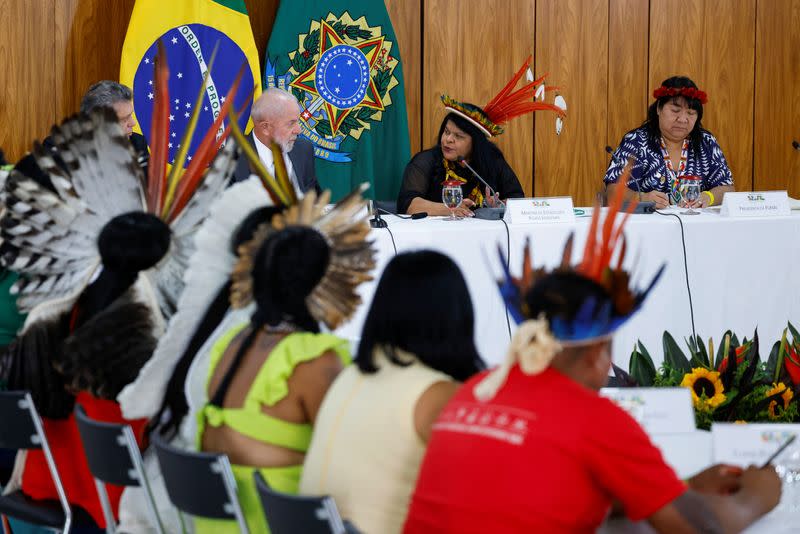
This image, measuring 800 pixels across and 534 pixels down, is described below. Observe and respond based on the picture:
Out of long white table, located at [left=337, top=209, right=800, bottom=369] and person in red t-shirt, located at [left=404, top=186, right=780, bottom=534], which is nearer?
person in red t-shirt, located at [left=404, top=186, right=780, bottom=534]

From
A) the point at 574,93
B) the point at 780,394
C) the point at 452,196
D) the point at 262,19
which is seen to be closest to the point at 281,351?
the point at 780,394

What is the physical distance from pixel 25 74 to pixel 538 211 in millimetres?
2618

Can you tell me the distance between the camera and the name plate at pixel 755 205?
3.98 meters

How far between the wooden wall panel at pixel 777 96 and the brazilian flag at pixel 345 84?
7.87 feet

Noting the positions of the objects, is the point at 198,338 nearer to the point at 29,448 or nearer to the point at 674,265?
the point at 29,448

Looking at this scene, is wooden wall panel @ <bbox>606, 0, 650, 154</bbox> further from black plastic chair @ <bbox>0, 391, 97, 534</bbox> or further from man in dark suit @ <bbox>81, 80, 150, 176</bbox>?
black plastic chair @ <bbox>0, 391, 97, 534</bbox>

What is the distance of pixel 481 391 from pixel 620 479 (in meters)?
0.22

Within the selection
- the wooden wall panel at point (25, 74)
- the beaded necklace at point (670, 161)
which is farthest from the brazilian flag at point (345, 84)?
the beaded necklace at point (670, 161)

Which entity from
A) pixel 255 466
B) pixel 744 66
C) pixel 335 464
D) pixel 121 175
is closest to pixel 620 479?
pixel 335 464

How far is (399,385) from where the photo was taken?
159 centimetres

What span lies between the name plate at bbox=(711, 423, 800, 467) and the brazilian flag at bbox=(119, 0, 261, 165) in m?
3.88

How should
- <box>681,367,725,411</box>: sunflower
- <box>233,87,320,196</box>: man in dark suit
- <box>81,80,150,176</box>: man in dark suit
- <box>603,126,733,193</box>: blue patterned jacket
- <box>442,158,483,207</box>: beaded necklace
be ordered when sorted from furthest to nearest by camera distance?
→ <box>603,126,733,193</box>: blue patterned jacket → <box>442,158,483,207</box>: beaded necklace → <box>233,87,320,196</box>: man in dark suit → <box>81,80,150,176</box>: man in dark suit → <box>681,367,725,411</box>: sunflower

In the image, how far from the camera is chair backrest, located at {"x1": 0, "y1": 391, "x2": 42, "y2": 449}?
2207 millimetres

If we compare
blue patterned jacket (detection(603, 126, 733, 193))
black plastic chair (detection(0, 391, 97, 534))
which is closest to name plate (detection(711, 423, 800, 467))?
black plastic chair (detection(0, 391, 97, 534))
